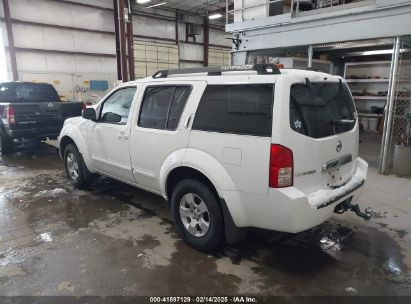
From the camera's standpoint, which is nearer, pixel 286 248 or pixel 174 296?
pixel 174 296

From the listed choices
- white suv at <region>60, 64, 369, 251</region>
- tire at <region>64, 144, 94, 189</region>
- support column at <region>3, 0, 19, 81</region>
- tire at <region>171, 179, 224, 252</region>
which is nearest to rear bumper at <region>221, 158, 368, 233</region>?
white suv at <region>60, 64, 369, 251</region>

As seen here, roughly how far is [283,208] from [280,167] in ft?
1.12

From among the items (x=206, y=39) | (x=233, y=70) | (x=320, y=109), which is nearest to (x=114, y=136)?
(x=233, y=70)

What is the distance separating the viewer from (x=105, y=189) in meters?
5.36

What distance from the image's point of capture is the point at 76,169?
530 centimetres

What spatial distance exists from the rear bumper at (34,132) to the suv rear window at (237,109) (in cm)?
589

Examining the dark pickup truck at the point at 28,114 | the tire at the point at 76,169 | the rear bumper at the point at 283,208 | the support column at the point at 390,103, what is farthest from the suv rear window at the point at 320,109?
the dark pickup truck at the point at 28,114

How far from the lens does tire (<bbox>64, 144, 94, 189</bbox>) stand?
16.7 ft

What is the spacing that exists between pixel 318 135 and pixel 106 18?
55.6ft

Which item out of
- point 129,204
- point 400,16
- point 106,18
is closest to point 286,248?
point 129,204

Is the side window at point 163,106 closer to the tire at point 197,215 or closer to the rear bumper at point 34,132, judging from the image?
the tire at point 197,215

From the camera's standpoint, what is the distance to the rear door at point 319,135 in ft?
8.57

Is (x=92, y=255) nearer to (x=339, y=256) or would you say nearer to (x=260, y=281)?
(x=260, y=281)

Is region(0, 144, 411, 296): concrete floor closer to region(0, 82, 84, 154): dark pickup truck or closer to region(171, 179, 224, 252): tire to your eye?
region(171, 179, 224, 252): tire
